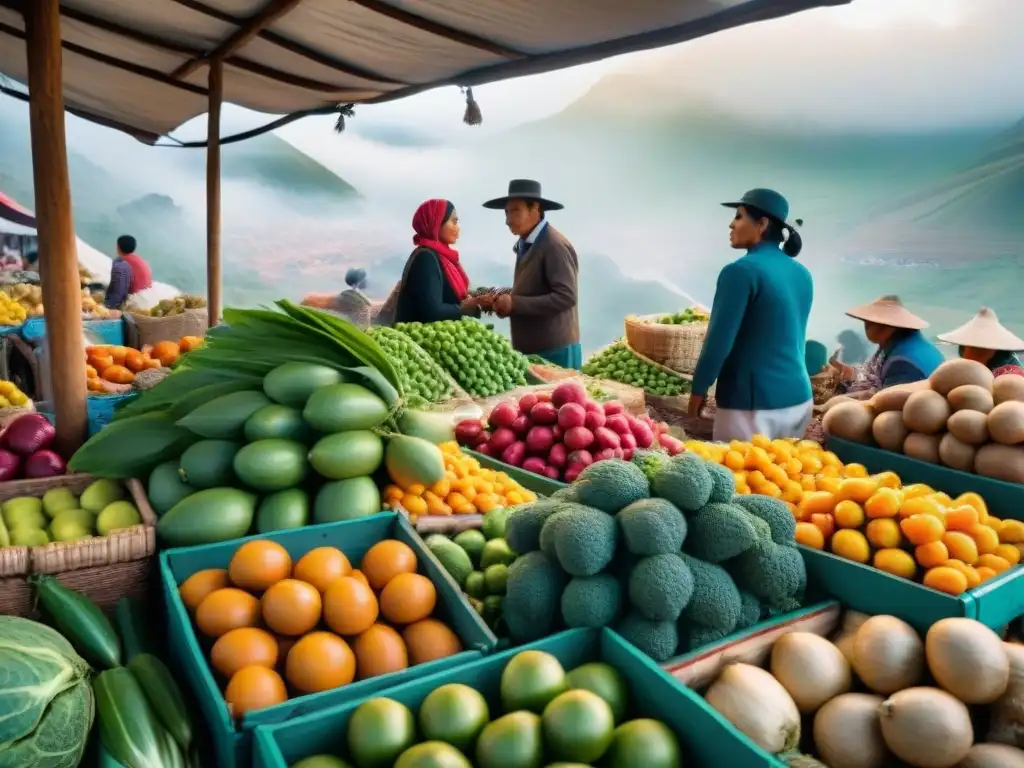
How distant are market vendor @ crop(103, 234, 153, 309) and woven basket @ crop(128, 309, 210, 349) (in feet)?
4.12

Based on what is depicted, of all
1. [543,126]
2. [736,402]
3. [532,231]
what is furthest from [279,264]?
[736,402]

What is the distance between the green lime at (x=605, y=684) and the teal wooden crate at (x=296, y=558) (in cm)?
18

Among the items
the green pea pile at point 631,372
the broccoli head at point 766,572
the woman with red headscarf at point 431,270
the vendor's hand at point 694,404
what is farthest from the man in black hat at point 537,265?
the broccoli head at point 766,572

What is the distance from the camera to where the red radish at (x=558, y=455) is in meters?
2.36

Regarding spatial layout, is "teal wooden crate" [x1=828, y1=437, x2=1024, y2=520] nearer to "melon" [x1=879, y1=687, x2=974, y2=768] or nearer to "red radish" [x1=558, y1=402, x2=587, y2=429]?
"red radish" [x1=558, y1=402, x2=587, y2=429]

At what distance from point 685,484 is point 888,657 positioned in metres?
0.46

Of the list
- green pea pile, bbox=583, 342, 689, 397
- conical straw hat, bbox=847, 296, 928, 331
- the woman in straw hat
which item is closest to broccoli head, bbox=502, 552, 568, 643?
conical straw hat, bbox=847, 296, 928, 331

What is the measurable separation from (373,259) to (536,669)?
13.9 meters

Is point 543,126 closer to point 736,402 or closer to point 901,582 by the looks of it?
point 736,402

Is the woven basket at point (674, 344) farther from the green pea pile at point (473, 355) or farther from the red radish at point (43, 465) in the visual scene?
the red radish at point (43, 465)

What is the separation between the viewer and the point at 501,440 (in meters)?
2.52

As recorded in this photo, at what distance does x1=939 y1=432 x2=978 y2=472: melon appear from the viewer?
7.41 feet

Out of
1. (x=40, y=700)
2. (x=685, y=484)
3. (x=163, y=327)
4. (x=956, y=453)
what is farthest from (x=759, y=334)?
(x=163, y=327)

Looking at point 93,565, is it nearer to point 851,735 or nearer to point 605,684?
point 605,684
